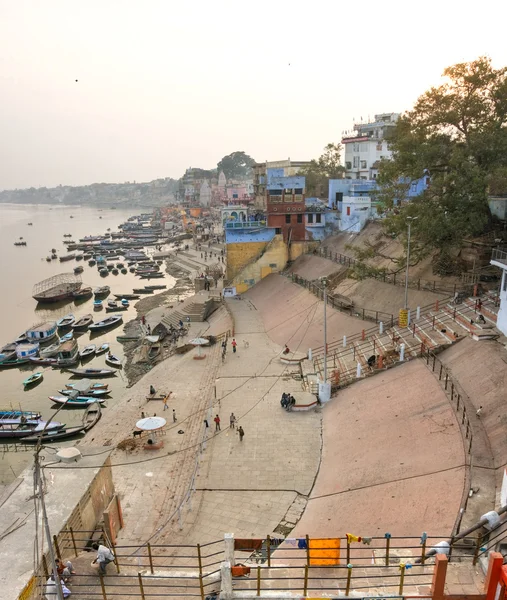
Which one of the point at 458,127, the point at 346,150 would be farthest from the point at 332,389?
the point at 346,150

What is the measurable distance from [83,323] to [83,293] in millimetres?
14064

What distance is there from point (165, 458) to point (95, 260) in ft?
238

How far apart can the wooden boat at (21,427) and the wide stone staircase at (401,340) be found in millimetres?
14947

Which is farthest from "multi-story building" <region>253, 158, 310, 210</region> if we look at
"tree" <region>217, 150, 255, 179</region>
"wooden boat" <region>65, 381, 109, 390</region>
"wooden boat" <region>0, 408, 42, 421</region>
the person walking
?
"tree" <region>217, 150, 255, 179</region>

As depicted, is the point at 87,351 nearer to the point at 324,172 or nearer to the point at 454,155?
the point at 454,155

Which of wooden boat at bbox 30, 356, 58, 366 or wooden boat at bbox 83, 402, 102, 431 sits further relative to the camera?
wooden boat at bbox 30, 356, 58, 366

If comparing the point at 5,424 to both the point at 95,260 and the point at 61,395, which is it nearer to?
the point at 61,395

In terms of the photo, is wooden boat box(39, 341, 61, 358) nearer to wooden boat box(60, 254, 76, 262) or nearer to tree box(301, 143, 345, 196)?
tree box(301, 143, 345, 196)

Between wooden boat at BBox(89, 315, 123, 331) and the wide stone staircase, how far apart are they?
26125mm

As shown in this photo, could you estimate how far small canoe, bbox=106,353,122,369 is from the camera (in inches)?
1396

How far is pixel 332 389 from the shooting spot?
70.2 ft

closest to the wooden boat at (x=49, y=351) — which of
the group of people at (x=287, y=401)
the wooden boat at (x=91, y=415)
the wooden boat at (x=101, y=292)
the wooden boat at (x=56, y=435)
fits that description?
the wooden boat at (x=91, y=415)

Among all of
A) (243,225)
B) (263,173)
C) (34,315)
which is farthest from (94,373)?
(263,173)

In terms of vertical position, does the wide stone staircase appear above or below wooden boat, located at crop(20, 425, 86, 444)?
above
